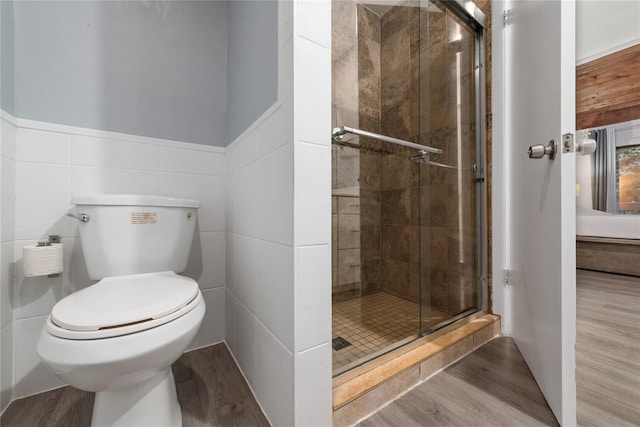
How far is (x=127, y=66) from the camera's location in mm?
1056

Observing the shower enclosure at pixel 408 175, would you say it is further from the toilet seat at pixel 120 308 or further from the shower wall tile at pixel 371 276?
the toilet seat at pixel 120 308

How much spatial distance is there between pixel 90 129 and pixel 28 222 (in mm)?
398

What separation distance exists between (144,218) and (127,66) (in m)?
0.68

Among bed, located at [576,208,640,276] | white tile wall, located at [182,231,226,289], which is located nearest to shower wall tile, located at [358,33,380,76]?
white tile wall, located at [182,231,226,289]

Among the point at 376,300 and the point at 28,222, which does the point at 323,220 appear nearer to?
the point at 28,222

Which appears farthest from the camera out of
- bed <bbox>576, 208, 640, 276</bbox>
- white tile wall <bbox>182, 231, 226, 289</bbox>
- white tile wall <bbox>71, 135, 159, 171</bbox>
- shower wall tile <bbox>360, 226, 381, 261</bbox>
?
bed <bbox>576, 208, 640, 276</bbox>

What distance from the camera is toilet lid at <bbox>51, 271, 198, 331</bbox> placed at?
530 millimetres

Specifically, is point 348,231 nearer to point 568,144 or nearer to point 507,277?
point 507,277

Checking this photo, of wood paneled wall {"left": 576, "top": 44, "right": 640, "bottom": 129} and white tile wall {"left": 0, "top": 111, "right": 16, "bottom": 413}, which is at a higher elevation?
wood paneled wall {"left": 576, "top": 44, "right": 640, "bottom": 129}

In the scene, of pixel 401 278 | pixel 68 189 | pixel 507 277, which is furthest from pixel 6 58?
pixel 507 277

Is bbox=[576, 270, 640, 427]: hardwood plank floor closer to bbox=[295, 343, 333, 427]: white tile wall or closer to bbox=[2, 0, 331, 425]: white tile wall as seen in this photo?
bbox=[295, 343, 333, 427]: white tile wall

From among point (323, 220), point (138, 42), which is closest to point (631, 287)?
point (323, 220)

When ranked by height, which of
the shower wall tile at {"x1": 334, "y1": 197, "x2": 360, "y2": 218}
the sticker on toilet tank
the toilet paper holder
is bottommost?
the toilet paper holder

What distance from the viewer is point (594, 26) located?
5.50 ft
